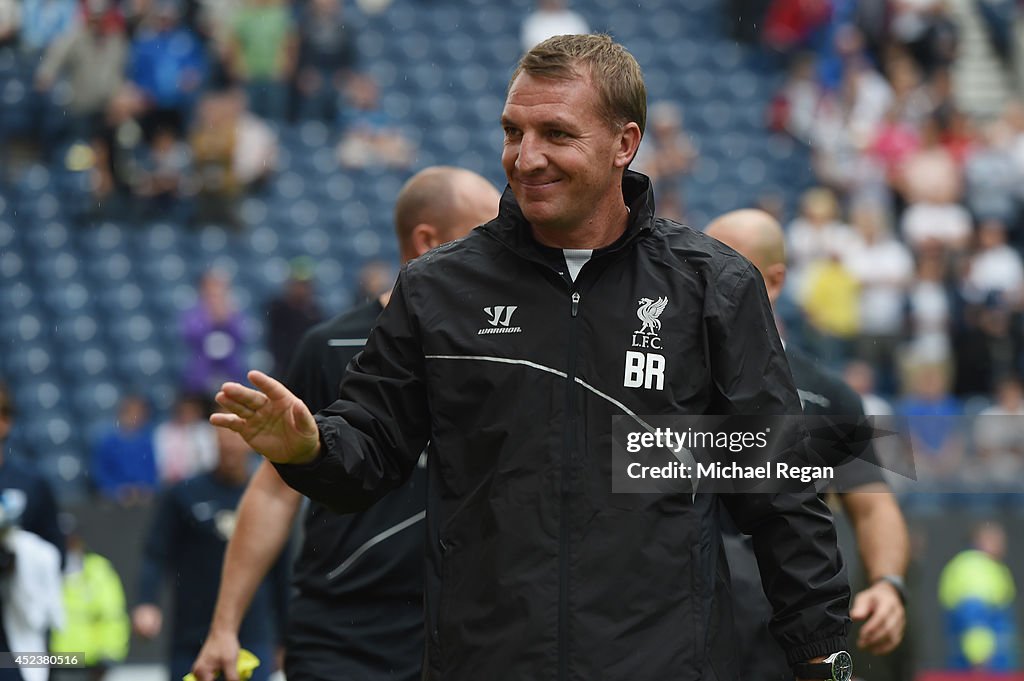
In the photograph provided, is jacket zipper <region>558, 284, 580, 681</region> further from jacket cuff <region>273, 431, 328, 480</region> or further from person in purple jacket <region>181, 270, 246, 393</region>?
person in purple jacket <region>181, 270, 246, 393</region>

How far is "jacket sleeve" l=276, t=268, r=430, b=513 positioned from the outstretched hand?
14 cm

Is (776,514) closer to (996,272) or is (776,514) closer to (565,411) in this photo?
(565,411)

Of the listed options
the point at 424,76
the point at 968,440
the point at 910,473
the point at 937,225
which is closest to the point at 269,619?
the point at 910,473

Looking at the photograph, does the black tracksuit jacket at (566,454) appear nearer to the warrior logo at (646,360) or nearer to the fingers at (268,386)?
the warrior logo at (646,360)

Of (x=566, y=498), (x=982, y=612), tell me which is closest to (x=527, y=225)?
(x=566, y=498)

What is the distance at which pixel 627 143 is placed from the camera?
3932 mm

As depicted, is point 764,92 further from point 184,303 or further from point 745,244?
point 745,244

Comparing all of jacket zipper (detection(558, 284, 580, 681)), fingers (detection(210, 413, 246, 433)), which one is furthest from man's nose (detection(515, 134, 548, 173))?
fingers (detection(210, 413, 246, 433))

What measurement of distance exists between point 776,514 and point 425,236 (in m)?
2.21

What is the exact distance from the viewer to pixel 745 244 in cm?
586

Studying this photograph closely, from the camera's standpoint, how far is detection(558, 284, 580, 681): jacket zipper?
3.56 metres

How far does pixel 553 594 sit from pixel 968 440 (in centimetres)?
1004

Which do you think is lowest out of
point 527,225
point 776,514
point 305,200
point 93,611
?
point 776,514

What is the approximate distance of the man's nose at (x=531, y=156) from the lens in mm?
3779
